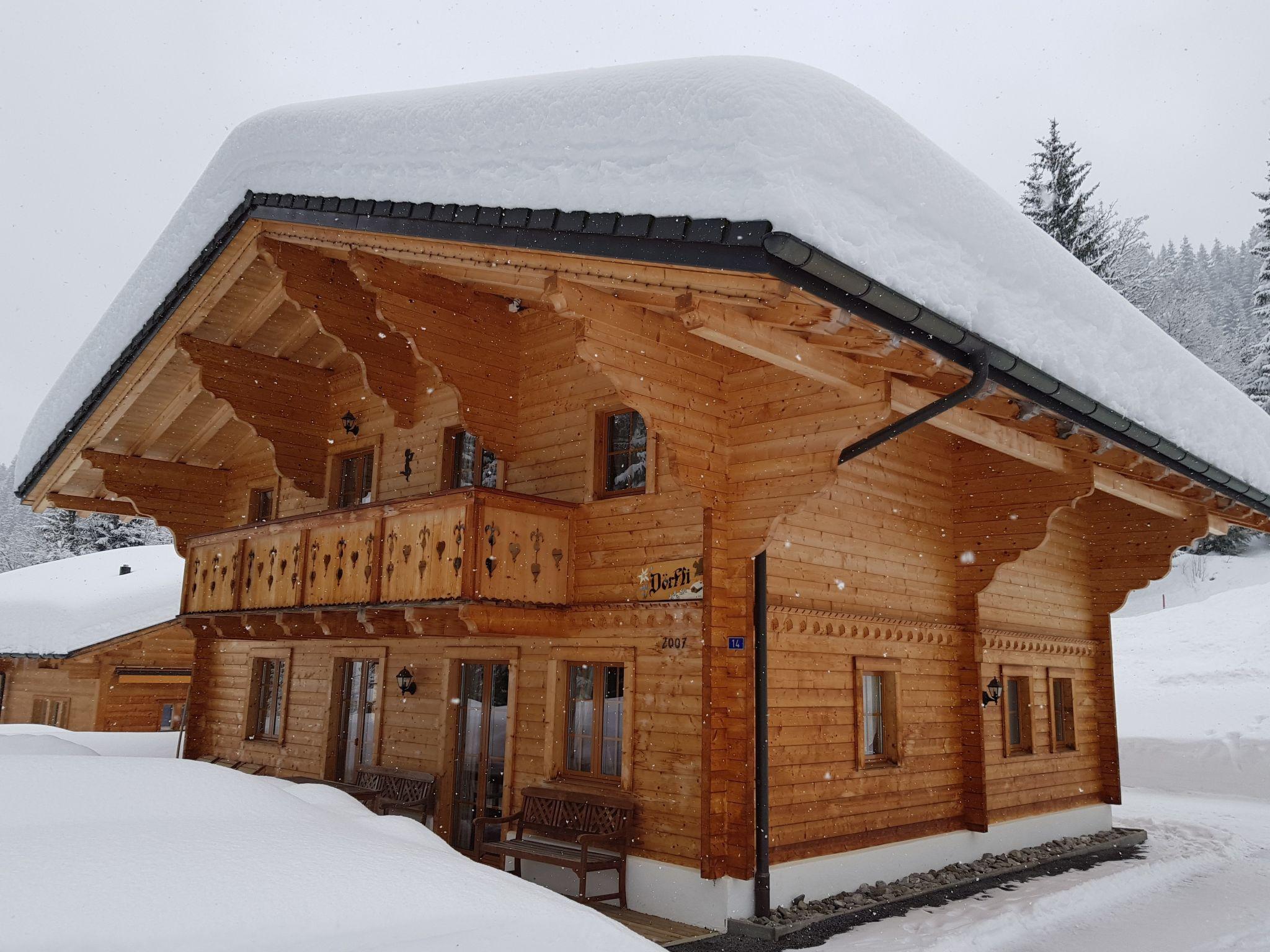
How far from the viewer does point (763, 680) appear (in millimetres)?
8703

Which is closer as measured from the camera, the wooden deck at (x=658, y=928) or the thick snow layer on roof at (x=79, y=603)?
the wooden deck at (x=658, y=928)

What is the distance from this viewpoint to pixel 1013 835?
1196cm

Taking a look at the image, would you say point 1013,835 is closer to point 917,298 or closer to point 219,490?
point 917,298

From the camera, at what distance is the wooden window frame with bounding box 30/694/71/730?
69.7ft

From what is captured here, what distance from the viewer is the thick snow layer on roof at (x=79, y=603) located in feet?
69.5

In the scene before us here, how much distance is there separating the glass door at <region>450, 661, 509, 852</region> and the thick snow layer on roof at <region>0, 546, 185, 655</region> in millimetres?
11072

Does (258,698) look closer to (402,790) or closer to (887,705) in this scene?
(402,790)

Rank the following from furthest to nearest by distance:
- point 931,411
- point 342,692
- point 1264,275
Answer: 1. point 1264,275
2. point 342,692
3. point 931,411

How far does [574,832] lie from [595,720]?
1.09m

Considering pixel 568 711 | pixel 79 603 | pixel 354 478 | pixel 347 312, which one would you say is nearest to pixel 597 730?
pixel 568 711

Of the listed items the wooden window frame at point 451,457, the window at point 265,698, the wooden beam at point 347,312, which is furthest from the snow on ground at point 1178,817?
the window at point 265,698

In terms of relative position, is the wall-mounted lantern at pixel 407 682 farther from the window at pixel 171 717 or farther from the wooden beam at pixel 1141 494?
the window at pixel 171 717

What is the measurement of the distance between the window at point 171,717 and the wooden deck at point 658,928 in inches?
655

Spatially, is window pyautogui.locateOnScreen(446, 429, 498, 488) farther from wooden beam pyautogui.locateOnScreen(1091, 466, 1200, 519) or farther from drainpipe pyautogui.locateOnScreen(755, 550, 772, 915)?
wooden beam pyautogui.locateOnScreen(1091, 466, 1200, 519)
